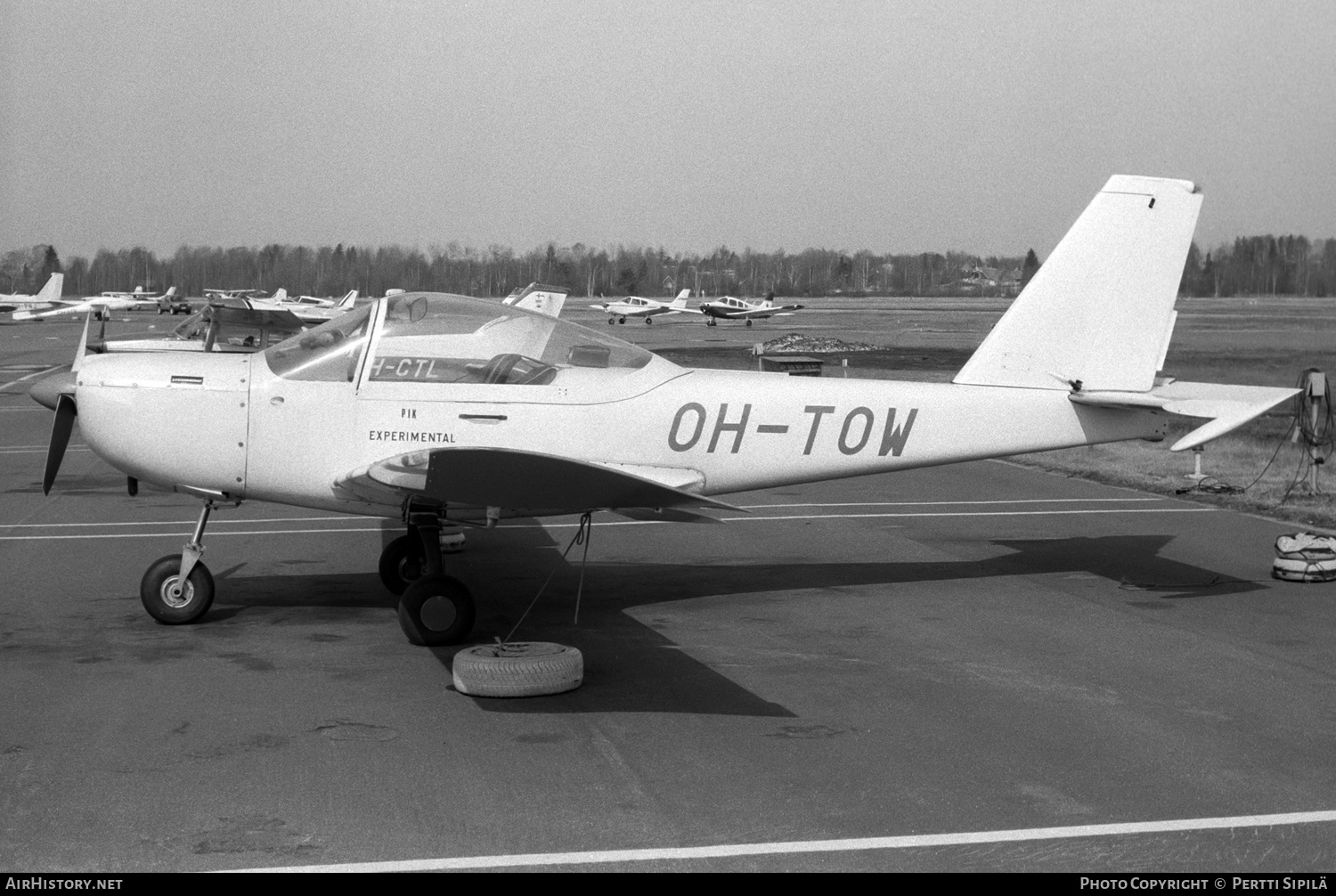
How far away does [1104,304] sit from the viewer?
10000 mm

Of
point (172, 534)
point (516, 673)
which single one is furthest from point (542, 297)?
point (516, 673)

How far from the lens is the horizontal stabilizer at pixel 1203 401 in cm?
916

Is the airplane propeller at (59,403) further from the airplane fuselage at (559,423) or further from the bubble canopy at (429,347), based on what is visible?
the bubble canopy at (429,347)

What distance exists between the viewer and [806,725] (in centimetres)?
650

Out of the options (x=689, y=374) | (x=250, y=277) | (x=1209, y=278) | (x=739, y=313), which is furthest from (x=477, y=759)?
(x=250, y=277)

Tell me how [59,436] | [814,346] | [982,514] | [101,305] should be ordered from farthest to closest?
[101,305]
[814,346]
[982,514]
[59,436]

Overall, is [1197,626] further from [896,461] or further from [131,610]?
[131,610]

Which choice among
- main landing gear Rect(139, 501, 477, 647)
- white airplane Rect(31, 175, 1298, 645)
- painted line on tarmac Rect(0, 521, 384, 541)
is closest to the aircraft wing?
white airplane Rect(31, 175, 1298, 645)

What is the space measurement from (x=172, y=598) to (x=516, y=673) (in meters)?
3.04

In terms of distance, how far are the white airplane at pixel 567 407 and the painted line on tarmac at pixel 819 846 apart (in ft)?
10.2

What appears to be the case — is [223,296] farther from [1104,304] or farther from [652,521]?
[1104,304]

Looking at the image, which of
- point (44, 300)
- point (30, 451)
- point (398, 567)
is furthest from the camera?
point (44, 300)

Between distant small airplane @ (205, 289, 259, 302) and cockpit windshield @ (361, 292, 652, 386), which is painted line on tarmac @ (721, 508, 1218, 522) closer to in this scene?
cockpit windshield @ (361, 292, 652, 386)

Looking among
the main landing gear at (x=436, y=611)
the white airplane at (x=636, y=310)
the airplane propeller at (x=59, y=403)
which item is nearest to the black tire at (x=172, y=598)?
the airplane propeller at (x=59, y=403)
